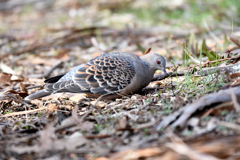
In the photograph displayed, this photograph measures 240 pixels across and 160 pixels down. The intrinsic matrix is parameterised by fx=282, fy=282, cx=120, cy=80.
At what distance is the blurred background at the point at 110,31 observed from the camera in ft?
22.7

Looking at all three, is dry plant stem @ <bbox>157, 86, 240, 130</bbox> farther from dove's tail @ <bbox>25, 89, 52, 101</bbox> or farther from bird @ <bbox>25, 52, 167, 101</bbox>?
dove's tail @ <bbox>25, 89, 52, 101</bbox>

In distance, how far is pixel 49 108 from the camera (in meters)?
3.85

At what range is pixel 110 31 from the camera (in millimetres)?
8555

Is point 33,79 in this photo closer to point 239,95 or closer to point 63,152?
point 63,152

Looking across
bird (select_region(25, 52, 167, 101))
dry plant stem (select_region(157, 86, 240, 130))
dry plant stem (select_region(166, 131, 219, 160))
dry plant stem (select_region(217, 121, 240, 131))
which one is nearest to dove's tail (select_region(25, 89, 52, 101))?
bird (select_region(25, 52, 167, 101))

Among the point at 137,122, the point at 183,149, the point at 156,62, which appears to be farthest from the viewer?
the point at 156,62

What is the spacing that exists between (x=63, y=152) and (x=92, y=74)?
1.83m

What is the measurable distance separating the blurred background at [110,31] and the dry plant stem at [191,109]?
2786 mm

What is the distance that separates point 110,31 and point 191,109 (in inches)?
238

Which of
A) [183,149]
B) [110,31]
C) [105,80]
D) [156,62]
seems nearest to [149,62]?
[156,62]

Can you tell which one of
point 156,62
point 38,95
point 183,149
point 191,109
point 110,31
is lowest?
point 183,149

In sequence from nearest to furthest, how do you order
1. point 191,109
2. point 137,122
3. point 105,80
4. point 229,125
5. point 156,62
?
point 229,125 < point 191,109 < point 137,122 < point 105,80 < point 156,62

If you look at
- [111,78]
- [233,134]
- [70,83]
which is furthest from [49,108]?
[233,134]

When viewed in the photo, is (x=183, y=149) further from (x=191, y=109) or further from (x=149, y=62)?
(x=149, y=62)
